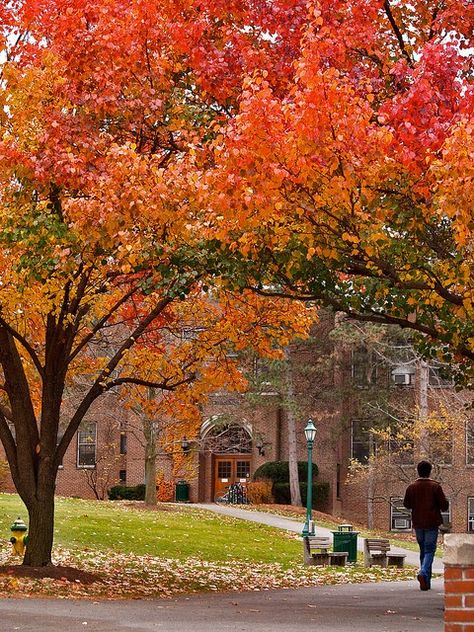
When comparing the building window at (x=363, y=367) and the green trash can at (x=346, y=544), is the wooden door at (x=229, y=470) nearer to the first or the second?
the building window at (x=363, y=367)

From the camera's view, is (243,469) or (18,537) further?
(243,469)

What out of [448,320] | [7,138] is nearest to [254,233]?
[448,320]

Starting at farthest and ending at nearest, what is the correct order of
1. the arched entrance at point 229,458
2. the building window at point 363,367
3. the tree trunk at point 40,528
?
1. the arched entrance at point 229,458
2. the building window at point 363,367
3. the tree trunk at point 40,528

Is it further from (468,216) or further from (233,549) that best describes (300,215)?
(233,549)

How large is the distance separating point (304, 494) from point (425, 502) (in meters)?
31.5

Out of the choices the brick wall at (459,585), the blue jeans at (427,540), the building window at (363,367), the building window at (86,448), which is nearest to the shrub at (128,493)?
the building window at (86,448)

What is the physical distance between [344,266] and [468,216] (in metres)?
2.58

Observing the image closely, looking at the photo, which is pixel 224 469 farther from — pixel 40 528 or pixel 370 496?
pixel 40 528

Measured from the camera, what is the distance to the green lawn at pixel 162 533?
26766 mm

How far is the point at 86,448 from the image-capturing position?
5169cm

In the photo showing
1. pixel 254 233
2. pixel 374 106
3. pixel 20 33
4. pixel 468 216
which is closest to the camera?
pixel 468 216

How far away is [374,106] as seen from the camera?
14555 millimetres

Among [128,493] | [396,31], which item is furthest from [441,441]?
[396,31]

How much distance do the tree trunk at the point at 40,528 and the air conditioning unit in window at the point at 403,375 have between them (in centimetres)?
3158
